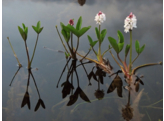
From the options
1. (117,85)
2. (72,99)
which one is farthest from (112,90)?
(72,99)

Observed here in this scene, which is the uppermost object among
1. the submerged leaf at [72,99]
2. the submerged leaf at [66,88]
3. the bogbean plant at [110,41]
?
the bogbean plant at [110,41]

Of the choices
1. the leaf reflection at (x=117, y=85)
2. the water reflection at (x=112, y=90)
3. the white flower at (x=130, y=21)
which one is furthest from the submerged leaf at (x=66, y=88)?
the white flower at (x=130, y=21)

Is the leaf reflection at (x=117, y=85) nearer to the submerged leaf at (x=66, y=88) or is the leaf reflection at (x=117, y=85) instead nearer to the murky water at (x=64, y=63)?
the murky water at (x=64, y=63)

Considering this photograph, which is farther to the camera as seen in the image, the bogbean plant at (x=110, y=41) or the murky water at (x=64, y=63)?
the bogbean plant at (x=110, y=41)

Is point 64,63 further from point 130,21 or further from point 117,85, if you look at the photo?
point 130,21

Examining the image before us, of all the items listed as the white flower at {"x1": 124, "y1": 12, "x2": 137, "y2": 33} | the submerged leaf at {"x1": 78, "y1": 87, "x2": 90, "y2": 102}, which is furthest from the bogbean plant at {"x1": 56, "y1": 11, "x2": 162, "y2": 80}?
the submerged leaf at {"x1": 78, "y1": 87, "x2": 90, "y2": 102}

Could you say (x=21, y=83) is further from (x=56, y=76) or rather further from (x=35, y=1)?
(x=35, y=1)

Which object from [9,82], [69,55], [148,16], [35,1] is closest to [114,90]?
[69,55]

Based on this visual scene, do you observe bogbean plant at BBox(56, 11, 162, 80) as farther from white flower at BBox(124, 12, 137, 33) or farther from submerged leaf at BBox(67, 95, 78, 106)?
submerged leaf at BBox(67, 95, 78, 106)
